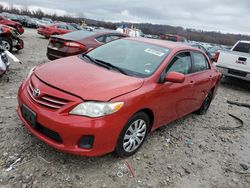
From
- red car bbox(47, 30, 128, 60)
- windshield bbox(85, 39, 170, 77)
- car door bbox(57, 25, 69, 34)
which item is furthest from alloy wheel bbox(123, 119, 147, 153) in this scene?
car door bbox(57, 25, 69, 34)

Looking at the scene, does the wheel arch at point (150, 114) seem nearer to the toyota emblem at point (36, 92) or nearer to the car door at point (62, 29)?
the toyota emblem at point (36, 92)

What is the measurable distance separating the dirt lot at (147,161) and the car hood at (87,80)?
3.16 ft

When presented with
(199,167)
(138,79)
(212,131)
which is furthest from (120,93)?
(212,131)

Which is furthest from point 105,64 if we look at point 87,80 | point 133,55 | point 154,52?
point 154,52

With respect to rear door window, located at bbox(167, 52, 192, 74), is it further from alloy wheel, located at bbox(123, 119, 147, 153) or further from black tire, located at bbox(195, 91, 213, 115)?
black tire, located at bbox(195, 91, 213, 115)

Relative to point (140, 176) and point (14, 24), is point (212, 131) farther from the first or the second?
point (14, 24)

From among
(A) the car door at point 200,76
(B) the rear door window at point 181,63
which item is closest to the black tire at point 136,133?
(B) the rear door window at point 181,63

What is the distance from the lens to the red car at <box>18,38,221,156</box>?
276 centimetres

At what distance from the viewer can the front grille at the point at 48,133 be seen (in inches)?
111

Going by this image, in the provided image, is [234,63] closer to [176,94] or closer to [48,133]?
[176,94]

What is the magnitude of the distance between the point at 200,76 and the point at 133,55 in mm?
1599

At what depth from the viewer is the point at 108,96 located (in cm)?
286

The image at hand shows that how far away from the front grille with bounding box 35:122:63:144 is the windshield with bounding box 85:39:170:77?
1345 mm

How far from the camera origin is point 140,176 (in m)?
3.13
